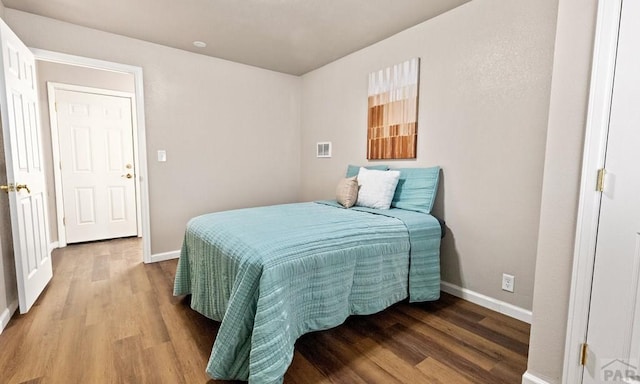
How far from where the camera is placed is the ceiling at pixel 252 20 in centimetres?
230

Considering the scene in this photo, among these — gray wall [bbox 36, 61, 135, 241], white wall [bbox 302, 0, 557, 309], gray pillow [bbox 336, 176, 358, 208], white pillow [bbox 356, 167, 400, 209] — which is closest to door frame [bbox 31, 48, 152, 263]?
gray wall [bbox 36, 61, 135, 241]

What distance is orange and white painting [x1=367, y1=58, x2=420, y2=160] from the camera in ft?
8.70

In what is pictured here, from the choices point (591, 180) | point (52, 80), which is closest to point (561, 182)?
point (591, 180)

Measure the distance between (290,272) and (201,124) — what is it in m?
2.62

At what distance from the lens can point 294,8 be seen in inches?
91.8

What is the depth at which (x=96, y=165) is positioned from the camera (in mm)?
4023

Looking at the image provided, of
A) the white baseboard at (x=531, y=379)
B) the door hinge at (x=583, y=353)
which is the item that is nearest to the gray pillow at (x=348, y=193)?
the white baseboard at (x=531, y=379)

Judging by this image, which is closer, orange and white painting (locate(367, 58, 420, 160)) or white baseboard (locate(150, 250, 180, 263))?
orange and white painting (locate(367, 58, 420, 160))

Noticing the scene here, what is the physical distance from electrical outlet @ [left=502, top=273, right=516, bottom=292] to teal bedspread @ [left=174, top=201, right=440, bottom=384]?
46 centimetres

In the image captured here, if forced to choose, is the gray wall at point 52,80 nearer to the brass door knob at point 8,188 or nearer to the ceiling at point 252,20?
the ceiling at point 252,20

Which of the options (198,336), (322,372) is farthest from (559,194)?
(198,336)

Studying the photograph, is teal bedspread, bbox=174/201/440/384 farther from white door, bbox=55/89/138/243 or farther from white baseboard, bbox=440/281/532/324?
white door, bbox=55/89/138/243

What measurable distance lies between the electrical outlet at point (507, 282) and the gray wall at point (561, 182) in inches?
31.8

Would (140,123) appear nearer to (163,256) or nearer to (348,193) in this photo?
(163,256)
